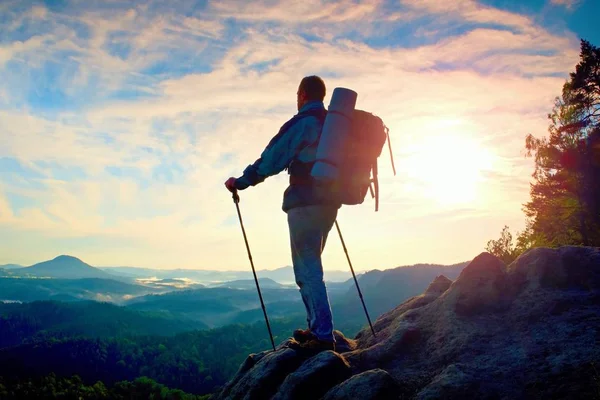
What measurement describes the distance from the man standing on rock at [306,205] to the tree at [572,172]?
87.5 ft

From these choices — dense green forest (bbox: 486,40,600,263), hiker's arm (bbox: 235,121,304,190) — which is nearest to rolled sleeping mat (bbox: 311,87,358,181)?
hiker's arm (bbox: 235,121,304,190)

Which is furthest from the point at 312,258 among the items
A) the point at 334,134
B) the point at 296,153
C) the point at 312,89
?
the point at 312,89

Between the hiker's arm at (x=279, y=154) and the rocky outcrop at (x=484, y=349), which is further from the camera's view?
the hiker's arm at (x=279, y=154)

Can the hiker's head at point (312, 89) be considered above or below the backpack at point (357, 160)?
above

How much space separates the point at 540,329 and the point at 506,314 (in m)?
0.87

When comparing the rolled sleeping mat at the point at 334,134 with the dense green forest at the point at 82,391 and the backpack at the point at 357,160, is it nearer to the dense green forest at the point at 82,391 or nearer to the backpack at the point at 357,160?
the backpack at the point at 357,160

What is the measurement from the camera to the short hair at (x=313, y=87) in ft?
28.1

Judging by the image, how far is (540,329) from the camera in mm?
6785

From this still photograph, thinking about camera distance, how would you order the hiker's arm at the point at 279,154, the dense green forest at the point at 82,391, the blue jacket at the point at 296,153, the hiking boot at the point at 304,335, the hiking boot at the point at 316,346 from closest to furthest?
1. the blue jacket at the point at 296,153
2. the hiker's arm at the point at 279,154
3. the hiking boot at the point at 316,346
4. the hiking boot at the point at 304,335
5. the dense green forest at the point at 82,391

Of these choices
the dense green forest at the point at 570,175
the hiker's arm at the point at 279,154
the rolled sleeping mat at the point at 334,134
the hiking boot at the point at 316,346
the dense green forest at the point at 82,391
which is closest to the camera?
the rolled sleeping mat at the point at 334,134

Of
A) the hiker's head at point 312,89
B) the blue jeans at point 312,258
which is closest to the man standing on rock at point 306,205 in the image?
the blue jeans at point 312,258

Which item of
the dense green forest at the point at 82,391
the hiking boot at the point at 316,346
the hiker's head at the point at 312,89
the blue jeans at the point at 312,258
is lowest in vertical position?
the dense green forest at the point at 82,391

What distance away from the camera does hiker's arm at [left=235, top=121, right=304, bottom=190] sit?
26.5 ft

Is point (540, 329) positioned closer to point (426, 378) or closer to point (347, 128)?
point (426, 378)
